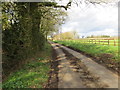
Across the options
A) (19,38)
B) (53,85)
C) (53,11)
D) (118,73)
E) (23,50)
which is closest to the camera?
(53,85)

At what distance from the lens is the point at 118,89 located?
4.59 metres

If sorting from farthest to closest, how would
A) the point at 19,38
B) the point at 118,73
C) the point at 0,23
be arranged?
the point at 19,38, the point at 0,23, the point at 118,73

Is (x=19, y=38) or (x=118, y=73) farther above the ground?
(x=19, y=38)

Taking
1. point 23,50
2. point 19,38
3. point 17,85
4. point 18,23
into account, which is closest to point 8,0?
point 18,23

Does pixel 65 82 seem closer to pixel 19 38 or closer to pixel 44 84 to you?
pixel 44 84

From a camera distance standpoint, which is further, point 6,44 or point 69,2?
point 69,2

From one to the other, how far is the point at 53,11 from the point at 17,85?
16419 mm

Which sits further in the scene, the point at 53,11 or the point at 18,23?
the point at 53,11

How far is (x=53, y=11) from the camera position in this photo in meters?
19.8

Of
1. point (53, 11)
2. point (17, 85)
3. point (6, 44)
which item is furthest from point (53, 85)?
point (53, 11)

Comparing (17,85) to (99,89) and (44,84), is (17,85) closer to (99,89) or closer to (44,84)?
(44,84)

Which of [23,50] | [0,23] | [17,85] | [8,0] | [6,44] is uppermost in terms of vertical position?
[8,0]

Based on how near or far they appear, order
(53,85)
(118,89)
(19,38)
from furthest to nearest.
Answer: (19,38) → (53,85) → (118,89)

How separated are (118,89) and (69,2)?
13.2m
